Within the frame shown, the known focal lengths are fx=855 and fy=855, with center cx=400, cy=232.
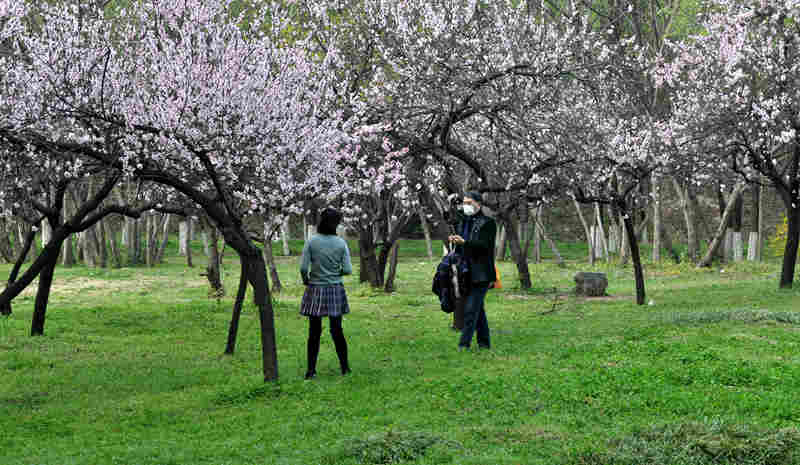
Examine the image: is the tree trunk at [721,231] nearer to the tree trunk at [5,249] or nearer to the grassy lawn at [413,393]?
the grassy lawn at [413,393]

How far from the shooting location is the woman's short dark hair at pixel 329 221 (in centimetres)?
1078

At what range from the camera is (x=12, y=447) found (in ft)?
27.1

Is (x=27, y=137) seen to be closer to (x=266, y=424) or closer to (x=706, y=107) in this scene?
(x=266, y=424)

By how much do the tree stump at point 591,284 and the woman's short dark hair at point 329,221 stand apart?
14329 mm

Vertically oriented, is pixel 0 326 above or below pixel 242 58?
below

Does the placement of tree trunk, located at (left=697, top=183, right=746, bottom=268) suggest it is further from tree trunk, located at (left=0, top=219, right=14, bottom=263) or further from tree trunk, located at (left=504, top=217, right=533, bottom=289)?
tree trunk, located at (left=0, top=219, right=14, bottom=263)

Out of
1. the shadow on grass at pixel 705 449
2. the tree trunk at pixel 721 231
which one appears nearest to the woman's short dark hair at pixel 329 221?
the shadow on grass at pixel 705 449

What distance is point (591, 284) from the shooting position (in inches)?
937

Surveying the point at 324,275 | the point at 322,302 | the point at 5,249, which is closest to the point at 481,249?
the point at 324,275

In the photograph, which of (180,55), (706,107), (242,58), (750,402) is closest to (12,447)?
(180,55)

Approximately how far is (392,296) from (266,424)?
16.2m

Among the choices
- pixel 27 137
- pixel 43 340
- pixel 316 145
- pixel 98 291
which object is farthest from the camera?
pixel 98 291

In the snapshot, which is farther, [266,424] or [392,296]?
[392,296]

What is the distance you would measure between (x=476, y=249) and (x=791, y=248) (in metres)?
15.4
